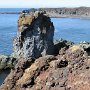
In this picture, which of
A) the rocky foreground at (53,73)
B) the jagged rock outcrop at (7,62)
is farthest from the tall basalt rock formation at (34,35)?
the rocky foreground at (53,73)

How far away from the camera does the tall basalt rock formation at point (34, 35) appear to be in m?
61.3

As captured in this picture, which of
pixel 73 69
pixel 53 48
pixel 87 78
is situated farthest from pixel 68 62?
pixel 53 48

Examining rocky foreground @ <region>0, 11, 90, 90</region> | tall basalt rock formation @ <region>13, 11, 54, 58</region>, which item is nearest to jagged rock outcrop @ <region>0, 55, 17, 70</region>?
tall basalt rock formation @ <region>13, 11, 54, 58</region>

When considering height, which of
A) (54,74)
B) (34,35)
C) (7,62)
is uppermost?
(54,74)

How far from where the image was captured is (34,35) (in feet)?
210

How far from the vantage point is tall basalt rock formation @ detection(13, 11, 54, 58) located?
2414 inches

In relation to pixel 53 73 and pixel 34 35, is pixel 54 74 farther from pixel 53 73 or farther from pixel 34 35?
pixel 34 35

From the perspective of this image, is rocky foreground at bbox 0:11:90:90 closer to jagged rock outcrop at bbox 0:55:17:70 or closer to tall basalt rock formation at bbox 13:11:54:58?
tall basalt rock formation at bbox 13:11:54:58

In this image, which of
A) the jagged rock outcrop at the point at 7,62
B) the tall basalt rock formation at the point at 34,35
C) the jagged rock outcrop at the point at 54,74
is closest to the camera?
the jagged rock outcrop at the point at 54,74

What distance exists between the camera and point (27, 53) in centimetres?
6328

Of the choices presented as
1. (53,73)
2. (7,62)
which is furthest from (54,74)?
(7,62)

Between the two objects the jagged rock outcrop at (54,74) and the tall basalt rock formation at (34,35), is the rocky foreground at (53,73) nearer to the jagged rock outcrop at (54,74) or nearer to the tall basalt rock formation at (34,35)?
the jagged rock outcrop at (54,74)

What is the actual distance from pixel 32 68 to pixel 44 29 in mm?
51000

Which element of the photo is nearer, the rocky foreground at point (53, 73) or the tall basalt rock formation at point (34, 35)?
the rocky foreground at point (53, 73)
